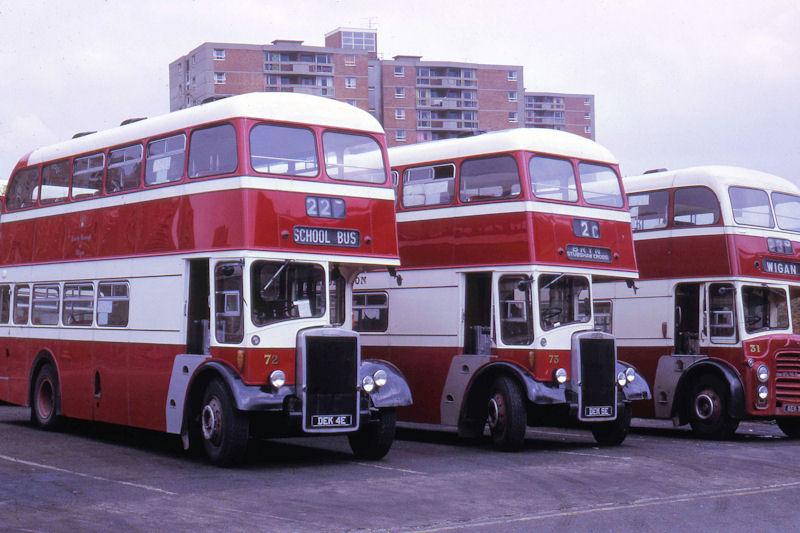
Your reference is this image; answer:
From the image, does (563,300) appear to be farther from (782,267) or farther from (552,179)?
(782,267)

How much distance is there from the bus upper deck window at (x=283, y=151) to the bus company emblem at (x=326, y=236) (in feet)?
2.31

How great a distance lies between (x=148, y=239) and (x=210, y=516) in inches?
253

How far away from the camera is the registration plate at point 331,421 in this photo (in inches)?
600

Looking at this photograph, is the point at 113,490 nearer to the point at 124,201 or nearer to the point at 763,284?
the point at 124,201

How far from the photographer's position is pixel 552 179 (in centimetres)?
1858

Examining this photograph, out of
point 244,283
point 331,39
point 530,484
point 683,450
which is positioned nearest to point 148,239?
point 244,283

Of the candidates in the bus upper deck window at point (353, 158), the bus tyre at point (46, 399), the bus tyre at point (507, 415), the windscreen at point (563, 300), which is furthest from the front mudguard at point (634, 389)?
the bus tyre at point (46, 399)

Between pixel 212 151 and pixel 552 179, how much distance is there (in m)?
5.21

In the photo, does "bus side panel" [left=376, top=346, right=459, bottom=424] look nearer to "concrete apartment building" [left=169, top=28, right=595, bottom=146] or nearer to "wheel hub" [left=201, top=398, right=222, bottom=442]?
"wheel hub" [left=201, top=398, right=222, bottom=442]

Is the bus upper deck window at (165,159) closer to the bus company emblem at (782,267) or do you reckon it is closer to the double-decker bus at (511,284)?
the double-decker bus at (511,284)

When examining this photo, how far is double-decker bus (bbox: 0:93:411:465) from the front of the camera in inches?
605

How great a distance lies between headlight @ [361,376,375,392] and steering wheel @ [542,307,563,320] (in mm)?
3367

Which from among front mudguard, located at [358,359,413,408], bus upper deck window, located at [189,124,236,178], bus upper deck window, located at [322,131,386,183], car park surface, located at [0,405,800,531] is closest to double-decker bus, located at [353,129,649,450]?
car park surface, located at [0,405,800,531]

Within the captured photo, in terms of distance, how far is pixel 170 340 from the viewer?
658 inches
